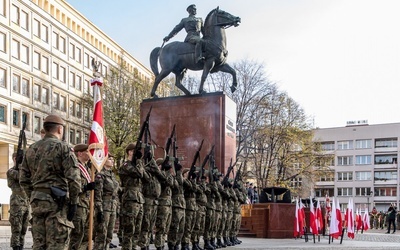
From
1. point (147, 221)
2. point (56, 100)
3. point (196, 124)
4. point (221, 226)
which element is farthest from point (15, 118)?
point (147, 221)

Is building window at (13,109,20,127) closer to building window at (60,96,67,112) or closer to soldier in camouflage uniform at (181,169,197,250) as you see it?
building window at (60,96,67,112)

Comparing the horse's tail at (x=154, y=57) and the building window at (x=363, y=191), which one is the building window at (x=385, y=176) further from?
the horse's tail at (x=154, y=57)

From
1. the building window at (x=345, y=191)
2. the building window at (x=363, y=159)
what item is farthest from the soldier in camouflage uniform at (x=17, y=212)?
the building window at (x=363, y=159)

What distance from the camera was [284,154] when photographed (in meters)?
45.5

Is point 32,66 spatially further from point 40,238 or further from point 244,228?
point 40,238

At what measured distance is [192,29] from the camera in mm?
19062

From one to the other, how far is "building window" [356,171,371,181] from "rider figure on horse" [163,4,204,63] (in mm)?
77061

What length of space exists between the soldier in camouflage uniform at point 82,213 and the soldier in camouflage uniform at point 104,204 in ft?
2.02

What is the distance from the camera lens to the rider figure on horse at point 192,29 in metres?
18.5

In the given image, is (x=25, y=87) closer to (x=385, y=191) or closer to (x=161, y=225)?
(x=161, y=225)

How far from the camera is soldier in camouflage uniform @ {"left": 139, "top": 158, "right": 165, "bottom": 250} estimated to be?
411 inches

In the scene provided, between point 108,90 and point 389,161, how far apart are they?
54.3 metres

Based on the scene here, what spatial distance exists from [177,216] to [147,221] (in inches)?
56.6

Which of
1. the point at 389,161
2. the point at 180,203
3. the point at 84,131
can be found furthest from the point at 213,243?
the point at 389,161
